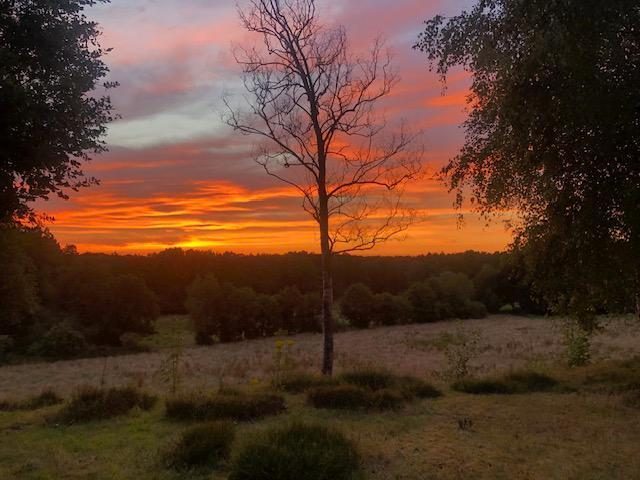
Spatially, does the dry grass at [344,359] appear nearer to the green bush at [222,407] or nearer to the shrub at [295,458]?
the green bush at [222,407]

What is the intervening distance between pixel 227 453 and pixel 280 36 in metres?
11.6

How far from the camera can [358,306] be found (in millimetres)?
68688

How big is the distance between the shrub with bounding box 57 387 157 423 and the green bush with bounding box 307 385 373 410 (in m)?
3.55

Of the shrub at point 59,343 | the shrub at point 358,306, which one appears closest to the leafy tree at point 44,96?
the shrub at point 59,343

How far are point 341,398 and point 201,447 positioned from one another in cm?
431

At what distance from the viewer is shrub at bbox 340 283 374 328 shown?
68750 mm

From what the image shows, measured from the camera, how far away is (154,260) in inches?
3206

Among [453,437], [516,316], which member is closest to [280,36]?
[453,437]

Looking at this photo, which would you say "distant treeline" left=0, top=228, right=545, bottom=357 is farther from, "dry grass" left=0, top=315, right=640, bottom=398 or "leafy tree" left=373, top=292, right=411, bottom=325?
"dry grass" left=0, top=315, right=640, bottom=398

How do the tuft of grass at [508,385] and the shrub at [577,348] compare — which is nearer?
the tuft of grass at [508,385]

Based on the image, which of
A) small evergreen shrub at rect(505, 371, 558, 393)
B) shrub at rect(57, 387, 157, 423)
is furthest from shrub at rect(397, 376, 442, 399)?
shrub at rect(57, 387, 157, 423)

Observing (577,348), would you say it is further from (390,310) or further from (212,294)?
(390,310)

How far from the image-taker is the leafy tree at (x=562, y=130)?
9125 millimetres

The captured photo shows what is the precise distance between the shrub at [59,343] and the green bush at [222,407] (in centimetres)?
4189
